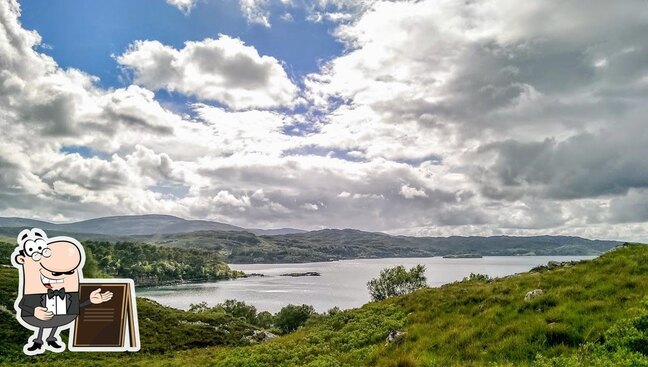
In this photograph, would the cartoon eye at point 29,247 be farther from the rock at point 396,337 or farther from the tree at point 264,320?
the tree at point 264,320

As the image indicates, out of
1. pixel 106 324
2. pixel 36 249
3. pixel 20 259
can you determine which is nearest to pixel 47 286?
pixel 20 259

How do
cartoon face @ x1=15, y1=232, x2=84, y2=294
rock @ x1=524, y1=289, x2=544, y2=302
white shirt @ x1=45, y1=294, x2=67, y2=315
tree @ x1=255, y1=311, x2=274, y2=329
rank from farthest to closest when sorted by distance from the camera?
tree @ x1=255, y1=311, x2=274, y2=329
white shirt @ x1=45, y1=294, x2=67, y2=315
cartoon face @ x1=15, y1=232, x2=84, y2=294
rock @ x1=524, y1=289, x2=544, y2=302

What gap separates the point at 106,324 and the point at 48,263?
472 centimetres

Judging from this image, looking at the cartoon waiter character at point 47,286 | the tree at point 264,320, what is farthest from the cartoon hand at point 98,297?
the tree at point 264,320

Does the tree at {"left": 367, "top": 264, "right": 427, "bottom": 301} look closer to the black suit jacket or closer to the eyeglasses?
the black suit jacket

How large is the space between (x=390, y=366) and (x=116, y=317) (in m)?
16.7

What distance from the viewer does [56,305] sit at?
20.3m

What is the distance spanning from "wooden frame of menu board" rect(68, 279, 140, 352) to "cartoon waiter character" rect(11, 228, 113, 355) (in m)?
0.50

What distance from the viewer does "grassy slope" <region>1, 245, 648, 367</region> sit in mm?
13680

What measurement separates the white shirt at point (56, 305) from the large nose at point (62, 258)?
5.25 ft

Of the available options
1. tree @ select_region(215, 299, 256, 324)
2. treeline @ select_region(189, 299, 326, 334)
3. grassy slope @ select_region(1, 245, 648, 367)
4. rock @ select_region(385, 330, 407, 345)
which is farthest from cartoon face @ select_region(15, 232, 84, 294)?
tree @ select_region(215, 299, 256, 324)

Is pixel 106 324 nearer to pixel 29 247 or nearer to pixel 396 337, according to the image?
pixel 29 247

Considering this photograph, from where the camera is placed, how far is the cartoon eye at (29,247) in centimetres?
1958

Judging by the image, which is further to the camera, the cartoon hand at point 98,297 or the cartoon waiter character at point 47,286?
the cartoon hand at point 98,297
